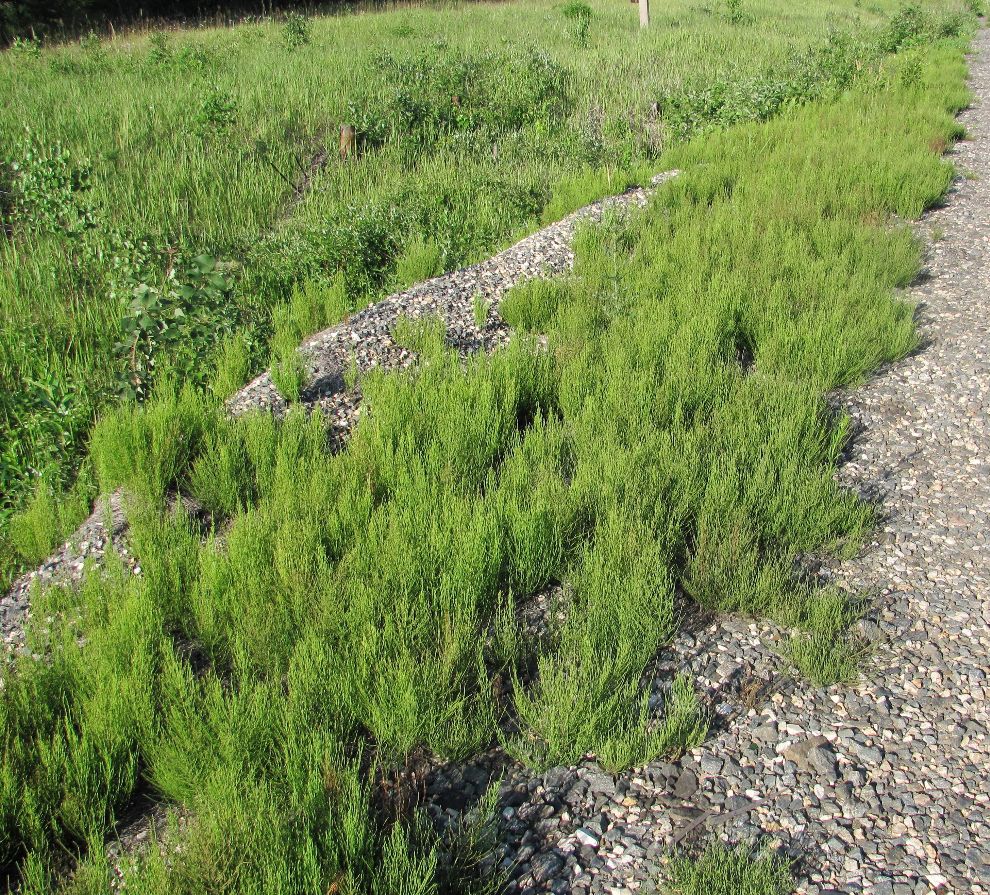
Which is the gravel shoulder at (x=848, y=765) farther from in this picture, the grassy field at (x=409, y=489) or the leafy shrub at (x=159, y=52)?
the leafy shrub at (x=159, y=52)

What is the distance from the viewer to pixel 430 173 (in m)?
9.88

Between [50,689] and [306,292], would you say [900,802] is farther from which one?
[306,292]

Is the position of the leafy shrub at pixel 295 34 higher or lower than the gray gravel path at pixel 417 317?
higher

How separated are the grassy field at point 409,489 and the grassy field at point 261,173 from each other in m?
0.06

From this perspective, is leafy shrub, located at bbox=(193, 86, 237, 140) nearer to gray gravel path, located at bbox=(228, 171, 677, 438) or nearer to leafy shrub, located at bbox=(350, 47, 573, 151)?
leafy shrub, located at bbox=(350, 47, 573, 151)

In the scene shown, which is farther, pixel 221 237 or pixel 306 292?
pixel 221 237

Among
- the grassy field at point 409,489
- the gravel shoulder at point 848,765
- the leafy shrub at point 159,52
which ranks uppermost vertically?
the leafy shrub at point 159,52

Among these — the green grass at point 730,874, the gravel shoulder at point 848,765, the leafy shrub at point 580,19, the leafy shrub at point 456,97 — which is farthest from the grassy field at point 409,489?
the leafy shrub at point 580,19

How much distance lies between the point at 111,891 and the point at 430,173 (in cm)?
881

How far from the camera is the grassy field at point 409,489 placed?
262cm

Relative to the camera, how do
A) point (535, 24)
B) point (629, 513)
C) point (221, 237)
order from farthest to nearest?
point (535, 24) < point (221, 237) < point (629, 513)

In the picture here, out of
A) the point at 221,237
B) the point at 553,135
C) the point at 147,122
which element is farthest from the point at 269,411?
the point at 553,135

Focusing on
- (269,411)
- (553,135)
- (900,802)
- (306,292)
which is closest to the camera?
(900,802)

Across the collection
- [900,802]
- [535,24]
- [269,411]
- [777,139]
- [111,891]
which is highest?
[535,24]
